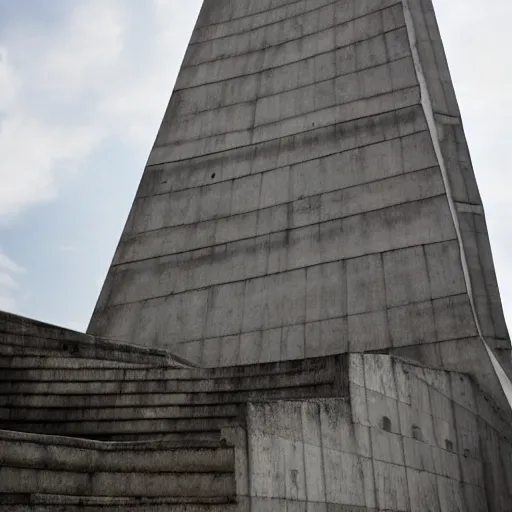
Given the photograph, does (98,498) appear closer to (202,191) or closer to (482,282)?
(482,282)

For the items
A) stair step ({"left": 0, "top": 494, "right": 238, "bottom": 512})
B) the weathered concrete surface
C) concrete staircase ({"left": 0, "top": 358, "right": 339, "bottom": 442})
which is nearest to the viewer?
stair step ({"left": 0, "top": 494, "right": 238, "bottom": 512})

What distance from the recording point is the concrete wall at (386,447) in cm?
708

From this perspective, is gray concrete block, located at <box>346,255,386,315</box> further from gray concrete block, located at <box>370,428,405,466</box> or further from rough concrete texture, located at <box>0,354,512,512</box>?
gray concrete block, located at <box>370,428,405,466</box>

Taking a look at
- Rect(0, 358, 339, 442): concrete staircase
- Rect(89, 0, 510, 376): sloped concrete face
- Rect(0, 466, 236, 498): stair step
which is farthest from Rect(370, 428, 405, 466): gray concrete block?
Rect(89, 0, 510, 376): sloped concrete face

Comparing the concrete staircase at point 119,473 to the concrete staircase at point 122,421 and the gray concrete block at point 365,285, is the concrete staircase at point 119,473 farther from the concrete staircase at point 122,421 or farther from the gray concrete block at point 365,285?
the gray concrete block at point 365,285

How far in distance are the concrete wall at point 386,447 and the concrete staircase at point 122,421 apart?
35cm

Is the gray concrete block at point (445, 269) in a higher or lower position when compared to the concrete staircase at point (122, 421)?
higher

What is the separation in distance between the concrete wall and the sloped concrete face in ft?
5.18

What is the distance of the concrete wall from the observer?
7078 millimetres

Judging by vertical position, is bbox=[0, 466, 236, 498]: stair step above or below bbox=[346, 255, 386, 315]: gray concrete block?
below

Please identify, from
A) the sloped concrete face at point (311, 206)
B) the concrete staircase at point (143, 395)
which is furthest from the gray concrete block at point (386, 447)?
the sloped concrete face at point (311, 206)

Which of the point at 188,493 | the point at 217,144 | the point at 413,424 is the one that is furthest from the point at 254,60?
Result: the point at 188,493

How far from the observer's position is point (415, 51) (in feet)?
52.2

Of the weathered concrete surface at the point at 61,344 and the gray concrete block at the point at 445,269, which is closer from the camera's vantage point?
the weathered concrete surface at the point at 61,344
